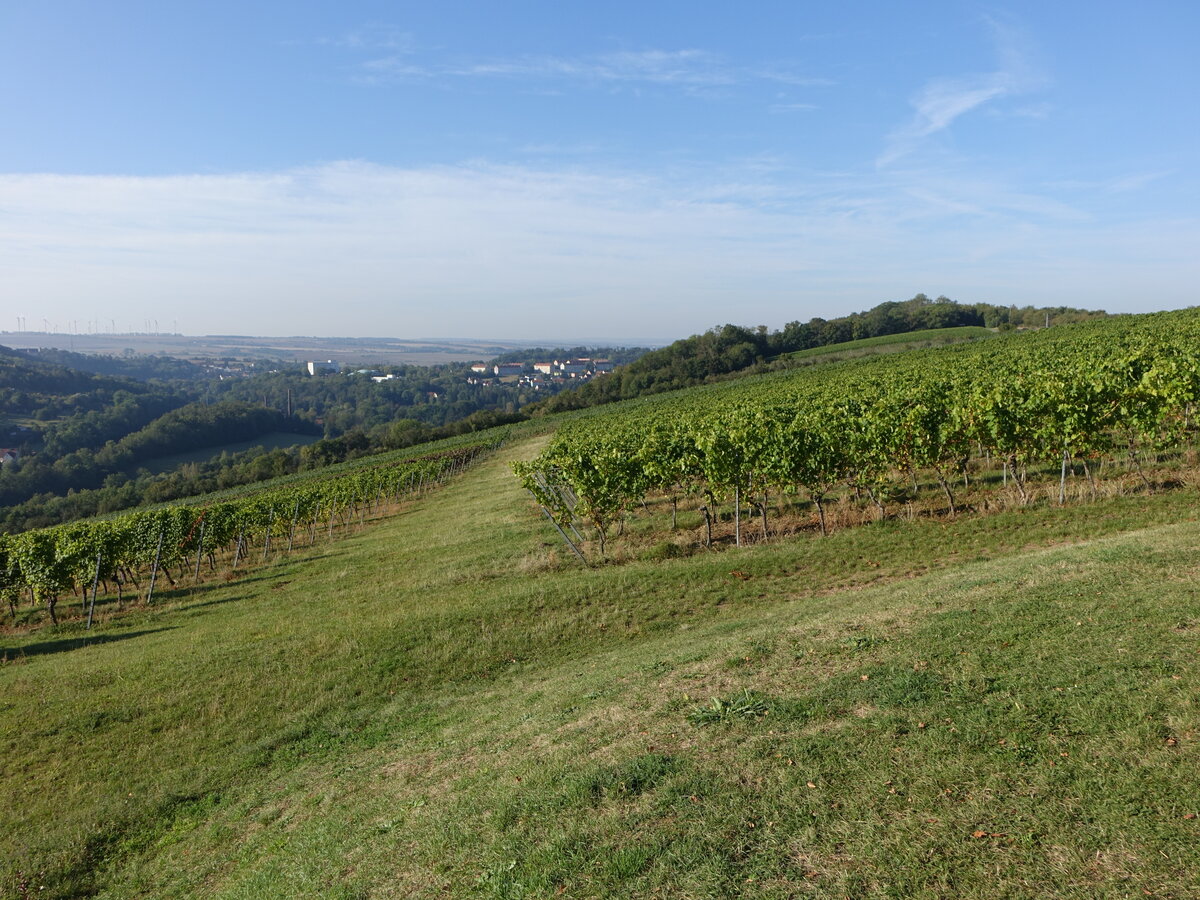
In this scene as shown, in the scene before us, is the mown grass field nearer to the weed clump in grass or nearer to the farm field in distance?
the farm field in distance

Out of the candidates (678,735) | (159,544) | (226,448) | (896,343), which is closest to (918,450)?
(678,735)

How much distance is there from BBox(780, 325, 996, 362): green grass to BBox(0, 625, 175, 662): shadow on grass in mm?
79640

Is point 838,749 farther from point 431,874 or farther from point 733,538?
point 733,538

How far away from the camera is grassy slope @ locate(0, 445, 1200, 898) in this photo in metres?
5.17

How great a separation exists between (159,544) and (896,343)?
284 feet

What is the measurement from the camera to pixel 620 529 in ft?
69.7

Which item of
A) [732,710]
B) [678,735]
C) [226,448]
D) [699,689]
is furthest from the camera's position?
[226,448]

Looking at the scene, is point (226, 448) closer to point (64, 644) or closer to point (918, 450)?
Result: point (64, 644)

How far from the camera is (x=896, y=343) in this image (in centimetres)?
8912

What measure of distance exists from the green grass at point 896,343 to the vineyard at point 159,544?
66723 millimetres

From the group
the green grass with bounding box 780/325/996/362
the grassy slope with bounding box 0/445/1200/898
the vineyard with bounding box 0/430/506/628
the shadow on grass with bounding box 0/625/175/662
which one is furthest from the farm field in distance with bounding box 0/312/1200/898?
the green grass with bounding box 780/325/996/362

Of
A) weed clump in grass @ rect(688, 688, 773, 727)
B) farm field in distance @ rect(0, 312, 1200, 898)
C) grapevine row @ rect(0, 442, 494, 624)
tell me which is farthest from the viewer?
grapevine row @ rect(0, 442, 494, 624)

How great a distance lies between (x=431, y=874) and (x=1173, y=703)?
6.73 meters

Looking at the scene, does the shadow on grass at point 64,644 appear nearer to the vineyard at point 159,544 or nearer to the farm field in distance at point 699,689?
the farm field in distance at point 699,689
